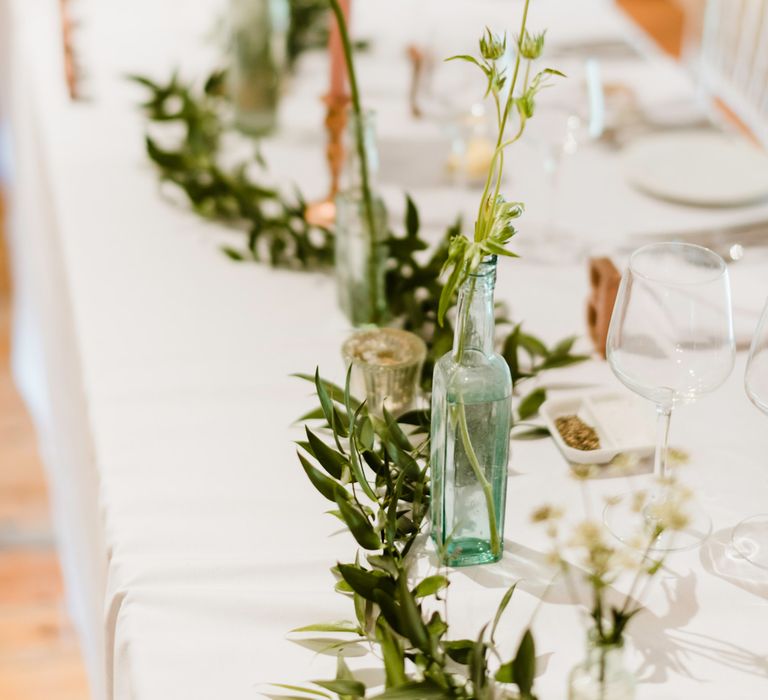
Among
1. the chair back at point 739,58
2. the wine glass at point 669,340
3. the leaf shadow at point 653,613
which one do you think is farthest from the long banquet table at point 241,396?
the chair back at point 739,58

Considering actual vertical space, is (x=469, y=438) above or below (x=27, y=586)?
above

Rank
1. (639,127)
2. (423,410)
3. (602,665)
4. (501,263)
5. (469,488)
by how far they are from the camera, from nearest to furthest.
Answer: (602,665) → (469,488) → (423,410) → (501,263) → (639,127)

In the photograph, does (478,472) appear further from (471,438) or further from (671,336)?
(671,336)

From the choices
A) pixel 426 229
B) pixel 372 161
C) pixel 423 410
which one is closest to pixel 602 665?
pixel 423 410

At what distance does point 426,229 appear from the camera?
1.49 metres

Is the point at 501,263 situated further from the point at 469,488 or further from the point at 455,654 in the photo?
the point at 455,654

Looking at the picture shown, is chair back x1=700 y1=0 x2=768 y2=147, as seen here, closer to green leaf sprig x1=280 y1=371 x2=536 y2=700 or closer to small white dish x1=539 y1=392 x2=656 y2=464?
small white dish x1=539 y1=392 x2=656 y2=464

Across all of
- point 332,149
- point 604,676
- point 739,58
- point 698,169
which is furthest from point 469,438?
point 739,58

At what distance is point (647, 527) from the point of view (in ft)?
3.08

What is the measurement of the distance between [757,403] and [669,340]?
105 mm

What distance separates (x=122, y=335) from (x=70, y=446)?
0.24 m

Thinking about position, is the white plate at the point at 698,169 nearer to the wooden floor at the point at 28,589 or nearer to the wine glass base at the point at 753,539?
the wine glass base at the point at 753,539

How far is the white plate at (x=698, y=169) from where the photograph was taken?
151 cm

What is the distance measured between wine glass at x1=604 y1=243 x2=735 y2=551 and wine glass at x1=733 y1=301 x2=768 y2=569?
0.08ft
